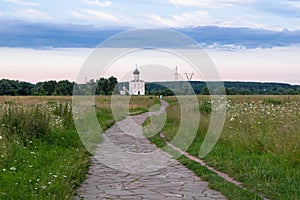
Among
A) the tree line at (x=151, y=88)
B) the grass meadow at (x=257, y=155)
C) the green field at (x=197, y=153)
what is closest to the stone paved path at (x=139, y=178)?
the green field at (x=197, y=153)

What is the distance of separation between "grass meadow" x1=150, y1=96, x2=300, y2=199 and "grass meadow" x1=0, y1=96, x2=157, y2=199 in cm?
267

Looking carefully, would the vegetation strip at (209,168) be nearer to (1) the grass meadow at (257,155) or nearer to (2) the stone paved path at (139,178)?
(1) the grass meadow at (257,155)

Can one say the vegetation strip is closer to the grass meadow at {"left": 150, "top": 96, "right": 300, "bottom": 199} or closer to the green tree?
the grass meadow at {"left": 150, "top": 96, "right": 300, "bottom": 199}

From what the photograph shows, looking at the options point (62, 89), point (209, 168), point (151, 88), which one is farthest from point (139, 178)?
point (62, 89)

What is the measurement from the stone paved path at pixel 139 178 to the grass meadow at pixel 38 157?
1.14 feet

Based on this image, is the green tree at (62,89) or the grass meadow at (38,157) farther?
the green tree at (62,89)

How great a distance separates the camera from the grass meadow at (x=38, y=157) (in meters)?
7.63

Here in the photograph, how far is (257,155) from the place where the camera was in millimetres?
10977

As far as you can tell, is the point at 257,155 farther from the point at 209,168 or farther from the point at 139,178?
the point at 139,178

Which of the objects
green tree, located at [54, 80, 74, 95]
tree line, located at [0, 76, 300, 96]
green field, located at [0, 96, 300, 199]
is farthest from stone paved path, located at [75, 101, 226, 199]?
green tree, located at [54, 80, 74, 95]

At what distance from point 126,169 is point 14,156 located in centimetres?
247

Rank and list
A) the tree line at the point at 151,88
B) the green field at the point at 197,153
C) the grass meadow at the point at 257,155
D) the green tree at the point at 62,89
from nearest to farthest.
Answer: the green field at the point at 197,153, the grass meadow at the point at 257,155, the tree line at the point at 151,88, the green tree at the point at 62,89

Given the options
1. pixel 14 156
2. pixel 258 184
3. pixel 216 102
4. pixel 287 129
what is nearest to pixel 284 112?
pixel 287 129

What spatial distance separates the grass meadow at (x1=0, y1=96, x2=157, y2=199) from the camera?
7.63 metres
